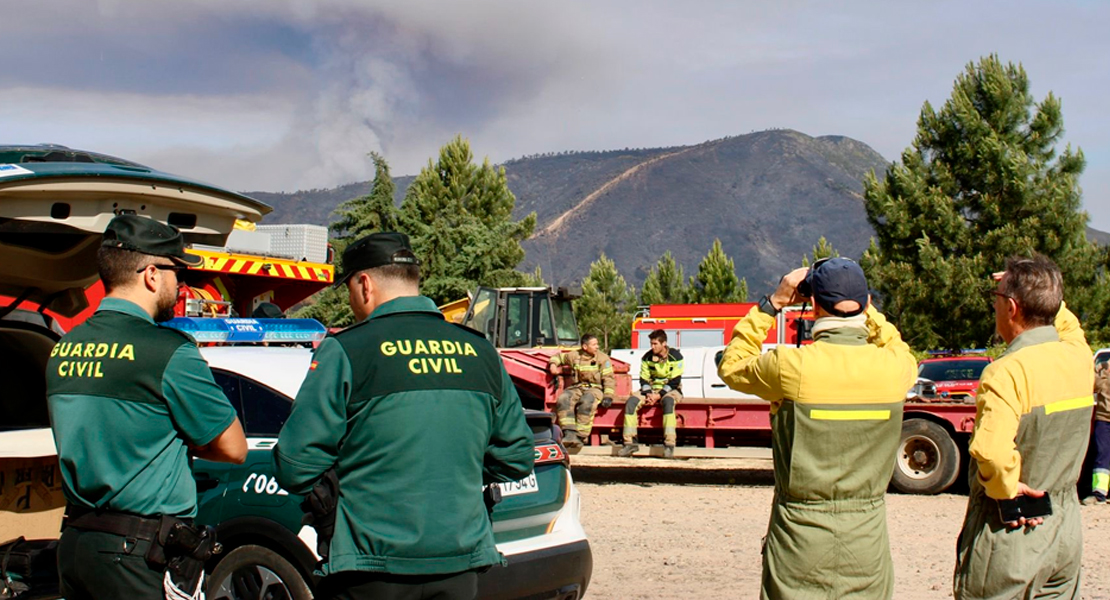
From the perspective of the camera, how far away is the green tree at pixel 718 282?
166 ft

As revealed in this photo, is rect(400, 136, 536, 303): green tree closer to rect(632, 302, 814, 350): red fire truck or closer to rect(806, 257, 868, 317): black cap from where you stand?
rect(632, 302, 814, 350): red fire truck

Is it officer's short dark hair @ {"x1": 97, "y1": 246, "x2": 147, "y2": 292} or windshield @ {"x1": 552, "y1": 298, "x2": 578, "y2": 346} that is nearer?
officer's short dark hair @ {"x1": 97, "y1": 246, "x2": 147, "y2": 292}

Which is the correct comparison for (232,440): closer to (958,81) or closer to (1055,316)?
(1055,316)

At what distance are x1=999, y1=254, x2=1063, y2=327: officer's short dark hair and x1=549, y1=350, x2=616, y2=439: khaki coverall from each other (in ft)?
31.3

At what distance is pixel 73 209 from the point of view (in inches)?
180

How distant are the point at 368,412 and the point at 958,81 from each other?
3019cm

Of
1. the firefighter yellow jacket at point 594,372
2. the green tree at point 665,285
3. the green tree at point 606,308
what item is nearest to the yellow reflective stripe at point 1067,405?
the firefighter yellow jacket at point 594,372

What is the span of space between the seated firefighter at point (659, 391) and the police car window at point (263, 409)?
8278 millimetres

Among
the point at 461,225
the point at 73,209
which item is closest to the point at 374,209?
the point at 461,225

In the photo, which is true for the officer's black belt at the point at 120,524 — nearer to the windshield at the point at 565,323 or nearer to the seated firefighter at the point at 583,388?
the seated firefighter at the point at 583,388

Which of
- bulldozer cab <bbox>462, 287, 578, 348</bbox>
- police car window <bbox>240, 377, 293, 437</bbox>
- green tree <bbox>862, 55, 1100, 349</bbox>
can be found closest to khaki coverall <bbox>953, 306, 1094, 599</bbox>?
police car window <bbox>240, 377, 293, 437</bbox>

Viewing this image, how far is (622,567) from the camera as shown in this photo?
27.2ft

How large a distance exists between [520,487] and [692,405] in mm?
8305

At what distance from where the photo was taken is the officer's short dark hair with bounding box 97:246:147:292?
377 centimetres
